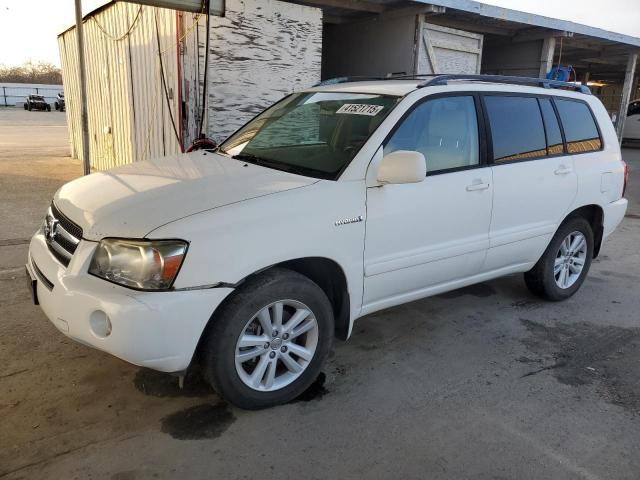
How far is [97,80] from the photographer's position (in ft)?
35.5

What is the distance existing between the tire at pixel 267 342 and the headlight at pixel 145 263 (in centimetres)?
35

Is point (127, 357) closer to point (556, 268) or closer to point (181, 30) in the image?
point (556, 268)

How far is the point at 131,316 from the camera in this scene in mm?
2416

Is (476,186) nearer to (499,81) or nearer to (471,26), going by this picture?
(499,81)

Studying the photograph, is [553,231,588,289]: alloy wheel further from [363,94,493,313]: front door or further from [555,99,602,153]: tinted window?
[363,94,493,313]: front door

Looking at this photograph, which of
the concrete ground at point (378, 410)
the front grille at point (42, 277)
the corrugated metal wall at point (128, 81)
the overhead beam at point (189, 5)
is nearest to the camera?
the concrete ground at point (378, 410)

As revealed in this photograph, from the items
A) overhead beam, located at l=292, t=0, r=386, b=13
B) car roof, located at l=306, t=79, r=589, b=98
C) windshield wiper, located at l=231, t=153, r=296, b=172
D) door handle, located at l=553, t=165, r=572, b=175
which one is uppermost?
overhead beam, located at l=292, t=0, r=386, b=13

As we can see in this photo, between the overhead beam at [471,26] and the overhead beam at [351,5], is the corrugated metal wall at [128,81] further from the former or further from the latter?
the overhead beam at [471,26]

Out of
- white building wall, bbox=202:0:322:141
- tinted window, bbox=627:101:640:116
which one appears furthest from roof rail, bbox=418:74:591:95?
tinted window, bbox=627:101:640:116

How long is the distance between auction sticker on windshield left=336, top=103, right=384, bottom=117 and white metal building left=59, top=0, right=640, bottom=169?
2.55 m

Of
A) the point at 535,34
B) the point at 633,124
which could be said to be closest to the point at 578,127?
the point at 535,34

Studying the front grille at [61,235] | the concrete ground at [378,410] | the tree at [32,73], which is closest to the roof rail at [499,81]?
the concrete ground at [378,410]

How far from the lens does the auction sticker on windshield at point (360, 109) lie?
3.44m

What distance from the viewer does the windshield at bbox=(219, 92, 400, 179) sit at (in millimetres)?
3266
